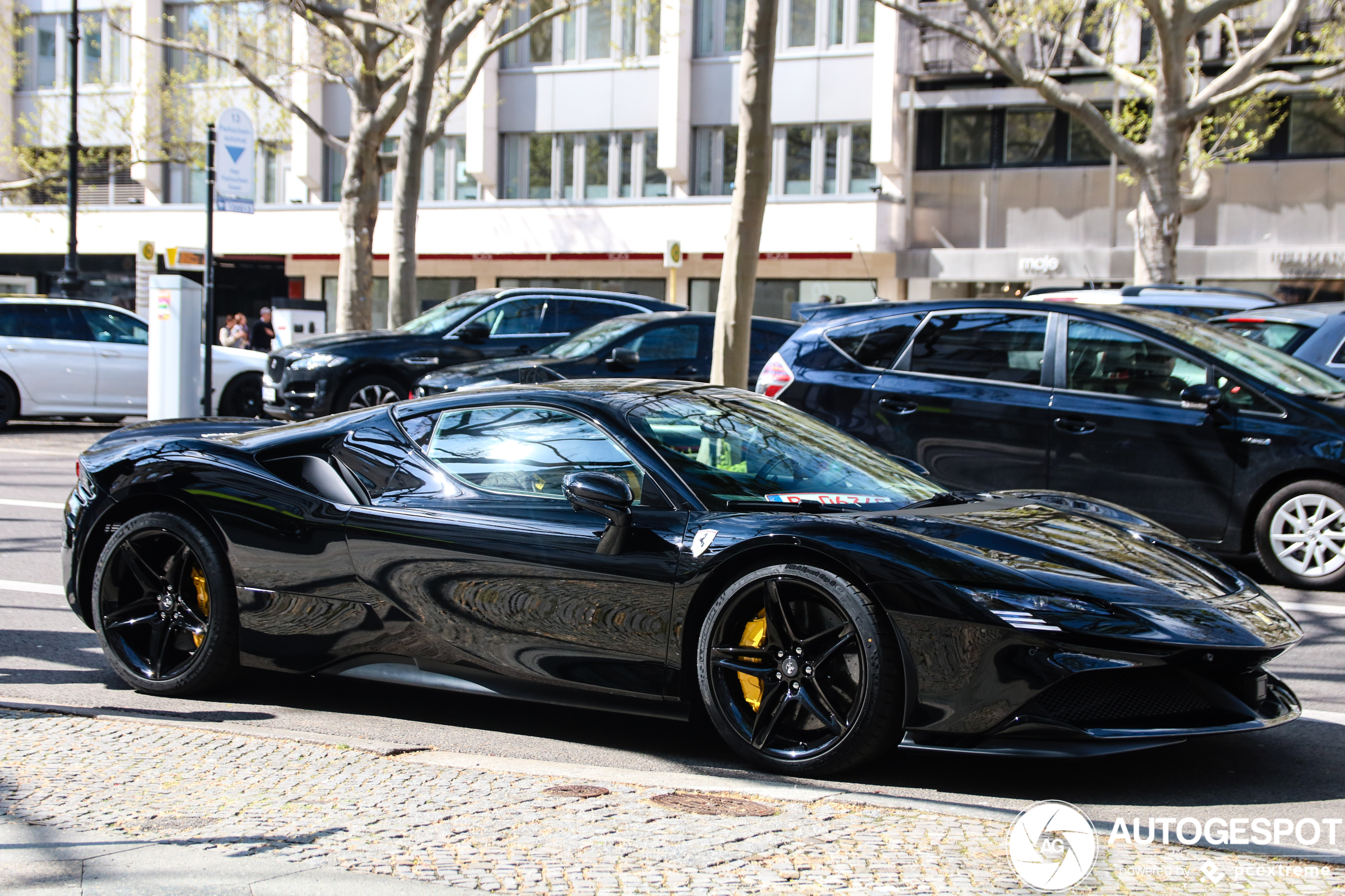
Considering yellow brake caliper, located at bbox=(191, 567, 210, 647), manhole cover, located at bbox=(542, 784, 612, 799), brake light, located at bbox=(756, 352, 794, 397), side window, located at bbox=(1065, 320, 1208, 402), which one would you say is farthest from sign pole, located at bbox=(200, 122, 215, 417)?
manhole cover, located at bbox=(542, 784, 612, 799)

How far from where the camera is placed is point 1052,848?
3.36 metres

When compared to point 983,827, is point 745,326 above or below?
above

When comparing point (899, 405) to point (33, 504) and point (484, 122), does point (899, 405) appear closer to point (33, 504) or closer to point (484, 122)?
point (33, 504)

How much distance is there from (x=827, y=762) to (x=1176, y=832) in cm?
103

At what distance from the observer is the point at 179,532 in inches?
213

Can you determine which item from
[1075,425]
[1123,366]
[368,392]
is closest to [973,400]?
[1075,425]

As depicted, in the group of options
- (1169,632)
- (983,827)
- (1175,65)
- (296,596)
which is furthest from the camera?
(1175,65)

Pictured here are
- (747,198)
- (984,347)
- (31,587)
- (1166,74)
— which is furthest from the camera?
(1166,74)

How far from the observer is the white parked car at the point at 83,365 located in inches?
676

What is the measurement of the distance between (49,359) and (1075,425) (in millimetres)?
13392

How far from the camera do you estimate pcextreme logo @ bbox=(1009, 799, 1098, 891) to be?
10.4 ft

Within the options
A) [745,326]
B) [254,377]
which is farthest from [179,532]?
[254,377]

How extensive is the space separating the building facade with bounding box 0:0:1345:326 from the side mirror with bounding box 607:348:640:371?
1787 centimetres

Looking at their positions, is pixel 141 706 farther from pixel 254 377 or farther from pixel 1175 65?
pixel 1175 65
